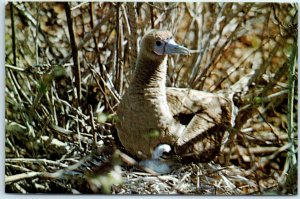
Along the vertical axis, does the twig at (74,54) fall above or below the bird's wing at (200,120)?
above

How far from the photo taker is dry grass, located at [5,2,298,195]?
12.8 ft

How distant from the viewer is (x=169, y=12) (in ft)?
12.9

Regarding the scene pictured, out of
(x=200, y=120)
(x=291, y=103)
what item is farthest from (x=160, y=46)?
(x=291, y=103)

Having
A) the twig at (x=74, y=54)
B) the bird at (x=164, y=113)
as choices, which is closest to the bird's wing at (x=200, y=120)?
the bird at (x=164, y=113)

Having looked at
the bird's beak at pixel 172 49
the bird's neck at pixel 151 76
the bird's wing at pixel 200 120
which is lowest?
the bird's wing at pixel 200 120

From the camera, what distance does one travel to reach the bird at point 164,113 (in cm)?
388

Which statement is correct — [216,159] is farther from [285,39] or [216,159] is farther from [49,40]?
[49,40]

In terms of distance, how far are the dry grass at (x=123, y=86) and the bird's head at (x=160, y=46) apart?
53mm

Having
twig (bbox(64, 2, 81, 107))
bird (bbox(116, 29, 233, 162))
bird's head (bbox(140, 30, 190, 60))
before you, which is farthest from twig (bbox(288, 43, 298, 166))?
twig (bbox(64, 2, 81, 107))

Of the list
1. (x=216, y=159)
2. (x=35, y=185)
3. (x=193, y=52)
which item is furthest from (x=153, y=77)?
(x=35, y=185)

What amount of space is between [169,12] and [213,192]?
32.3 inches

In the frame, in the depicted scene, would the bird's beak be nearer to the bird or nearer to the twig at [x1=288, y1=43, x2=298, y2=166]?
the bird

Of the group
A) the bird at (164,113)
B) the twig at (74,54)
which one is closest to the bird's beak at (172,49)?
the bird at (164,113)

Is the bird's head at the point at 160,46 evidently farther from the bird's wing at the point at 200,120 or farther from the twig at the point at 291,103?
the twig at the point at 291,103
